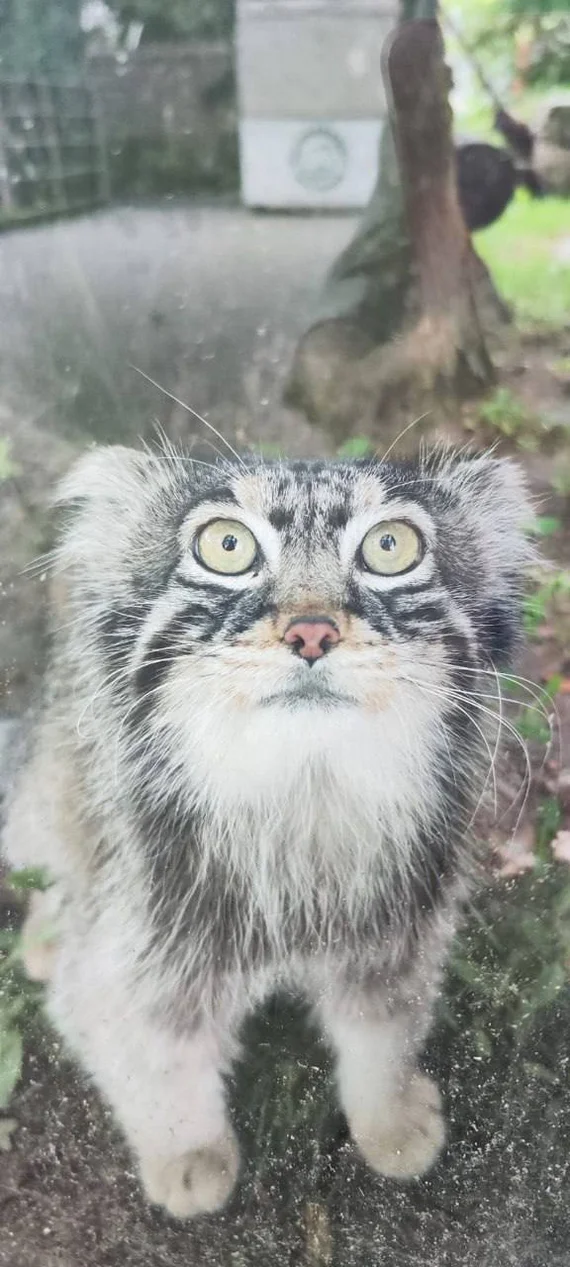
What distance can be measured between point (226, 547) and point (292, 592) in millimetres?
88

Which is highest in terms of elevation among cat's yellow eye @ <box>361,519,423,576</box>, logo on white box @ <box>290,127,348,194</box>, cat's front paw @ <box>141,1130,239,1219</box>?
logo on white box @ <box>290,127,348,194</box>

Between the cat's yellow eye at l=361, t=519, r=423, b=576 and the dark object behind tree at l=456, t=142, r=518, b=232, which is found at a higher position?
the dark object behind tree at l=456, t=142, r=518, b=232

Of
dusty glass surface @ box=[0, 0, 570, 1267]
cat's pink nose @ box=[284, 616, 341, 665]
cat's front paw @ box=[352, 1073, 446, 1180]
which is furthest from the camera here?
cat's front paw @ box=[352, 1073, 446, 1180]

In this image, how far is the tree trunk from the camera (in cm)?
80

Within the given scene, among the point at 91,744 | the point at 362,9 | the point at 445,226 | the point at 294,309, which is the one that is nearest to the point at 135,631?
the point at 91,744

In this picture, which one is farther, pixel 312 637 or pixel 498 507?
pixel 498 507

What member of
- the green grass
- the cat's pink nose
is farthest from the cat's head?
the green grass

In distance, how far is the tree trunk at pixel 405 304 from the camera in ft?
2.62

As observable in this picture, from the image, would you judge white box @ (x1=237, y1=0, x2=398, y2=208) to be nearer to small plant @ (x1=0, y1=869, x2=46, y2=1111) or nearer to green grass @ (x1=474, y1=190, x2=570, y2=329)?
green grass @ (x1=474, y1=190, x2=570, y2=329)

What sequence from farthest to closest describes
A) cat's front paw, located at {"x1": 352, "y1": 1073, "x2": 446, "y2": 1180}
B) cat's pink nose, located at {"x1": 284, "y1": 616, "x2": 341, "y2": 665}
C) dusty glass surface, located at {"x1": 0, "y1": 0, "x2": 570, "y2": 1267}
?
cat's front paw, located at {"x1": 352, "y1": 1073, "x2": 446, "y2": 1180} < dusty glass surface, located at {"x1": 0, "y1": 0, "x2": 570, "y2": 1267} < cat's pink nose, located at {"x1": 284, "y1": 616, "x2": 341, "y2": 665}

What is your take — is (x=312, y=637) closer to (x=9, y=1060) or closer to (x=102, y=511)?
(x=102, y=511)

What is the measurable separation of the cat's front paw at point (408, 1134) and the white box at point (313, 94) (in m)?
0.92

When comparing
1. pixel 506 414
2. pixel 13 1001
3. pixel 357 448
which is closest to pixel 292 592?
pixel 357 448

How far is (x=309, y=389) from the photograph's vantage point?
2.81 feet
